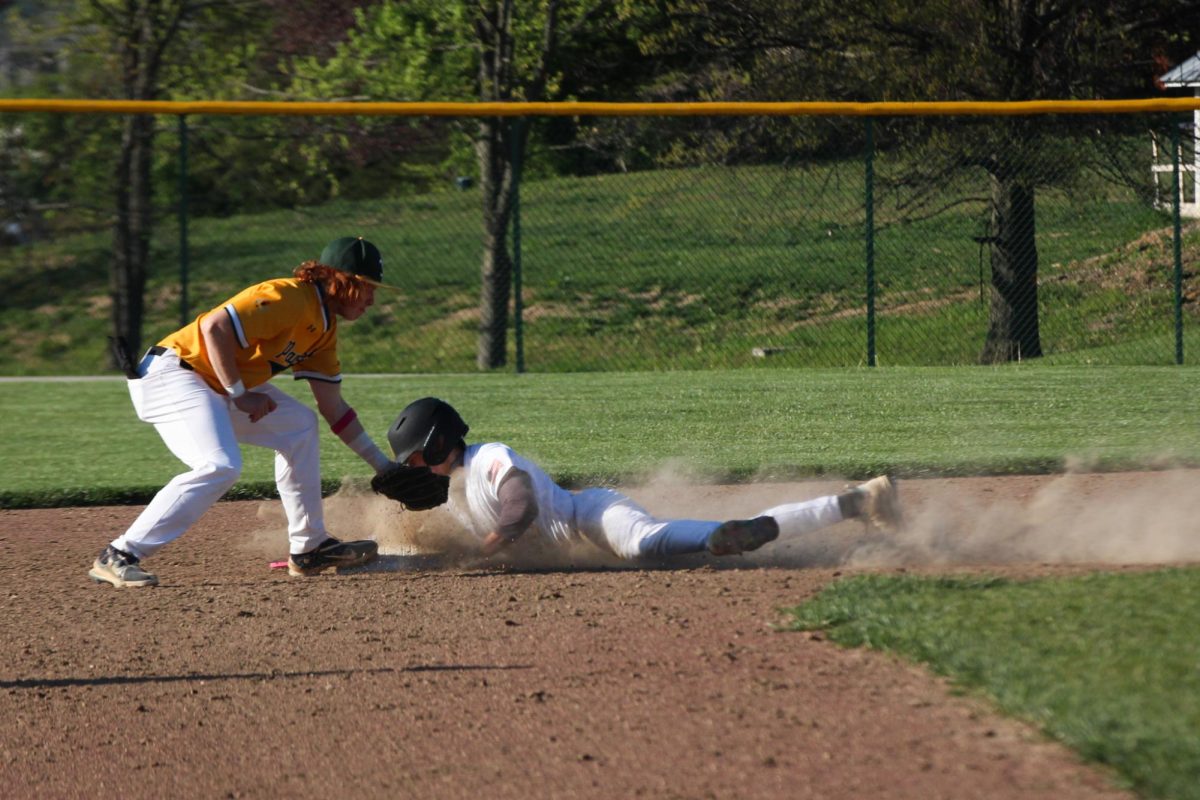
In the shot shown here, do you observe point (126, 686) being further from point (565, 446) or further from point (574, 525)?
point (565, 446)

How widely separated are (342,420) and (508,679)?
2.23 metres

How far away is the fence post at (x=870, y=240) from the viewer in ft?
44.6

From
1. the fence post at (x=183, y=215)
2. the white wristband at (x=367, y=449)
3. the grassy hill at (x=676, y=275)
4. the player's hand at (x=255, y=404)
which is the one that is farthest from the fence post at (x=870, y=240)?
the player's hand at (x=255, y=404)

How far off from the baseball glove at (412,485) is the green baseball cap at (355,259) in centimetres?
81

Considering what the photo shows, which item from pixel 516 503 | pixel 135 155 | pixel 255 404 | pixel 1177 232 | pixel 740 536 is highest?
pixel 135 155

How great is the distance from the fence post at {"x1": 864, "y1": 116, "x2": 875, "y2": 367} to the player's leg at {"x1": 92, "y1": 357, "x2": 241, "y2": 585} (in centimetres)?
858

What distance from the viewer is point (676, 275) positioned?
646 inches

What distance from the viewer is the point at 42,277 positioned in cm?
1659

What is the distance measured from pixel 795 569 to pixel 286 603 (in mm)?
2091

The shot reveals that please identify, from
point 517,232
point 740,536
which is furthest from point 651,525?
point 517,232

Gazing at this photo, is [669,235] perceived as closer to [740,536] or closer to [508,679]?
[740,536]

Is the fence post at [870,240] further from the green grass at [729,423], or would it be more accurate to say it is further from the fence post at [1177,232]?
the fence post at [1177,232]

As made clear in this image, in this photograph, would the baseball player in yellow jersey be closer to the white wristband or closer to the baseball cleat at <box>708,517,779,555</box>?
the white wristband

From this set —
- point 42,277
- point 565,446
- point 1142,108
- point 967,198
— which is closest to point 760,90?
point 967,198
